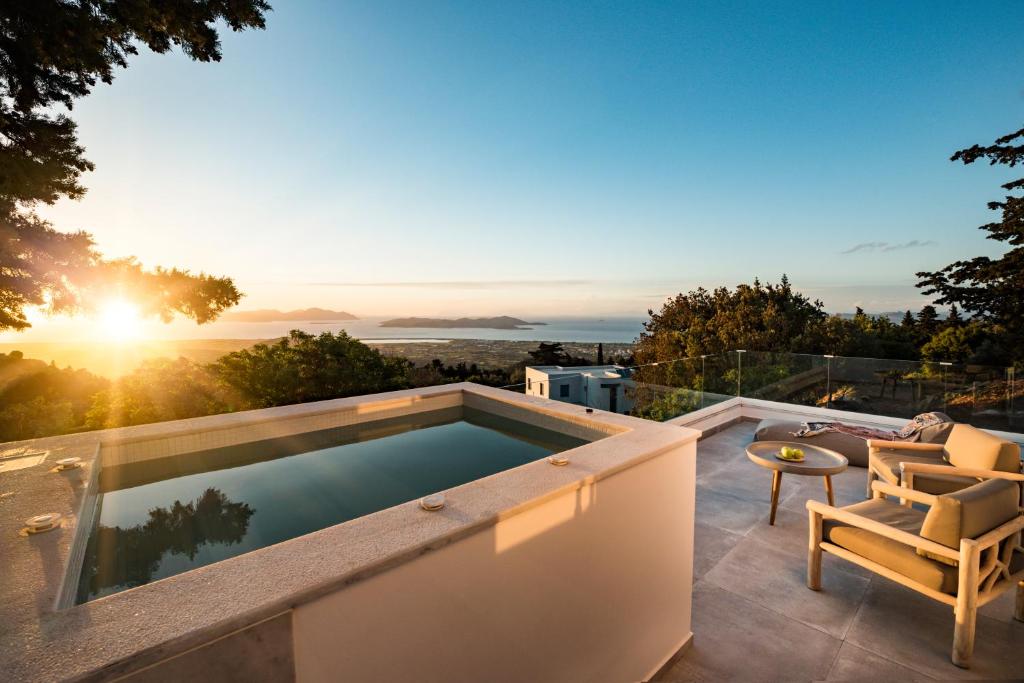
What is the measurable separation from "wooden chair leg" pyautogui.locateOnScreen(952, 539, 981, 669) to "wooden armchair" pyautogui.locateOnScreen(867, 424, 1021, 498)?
4.22ft

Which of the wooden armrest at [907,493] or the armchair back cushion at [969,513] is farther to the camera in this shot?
the wooden armrest at [907,493]

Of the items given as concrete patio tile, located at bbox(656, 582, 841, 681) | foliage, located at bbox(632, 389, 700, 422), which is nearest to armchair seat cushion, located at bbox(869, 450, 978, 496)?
concrete patio tile, located at bbox(656, 582, 841, 681)

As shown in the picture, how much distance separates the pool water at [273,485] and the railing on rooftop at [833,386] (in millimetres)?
2235

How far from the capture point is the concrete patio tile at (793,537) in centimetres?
331

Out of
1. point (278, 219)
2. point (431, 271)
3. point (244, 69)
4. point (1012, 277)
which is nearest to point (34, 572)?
point (244, 69)

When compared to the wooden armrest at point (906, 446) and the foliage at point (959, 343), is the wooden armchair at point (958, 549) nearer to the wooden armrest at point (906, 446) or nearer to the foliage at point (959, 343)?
the wooden armrest at point (906, 446)

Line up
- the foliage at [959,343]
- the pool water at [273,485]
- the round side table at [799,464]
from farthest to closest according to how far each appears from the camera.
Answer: the foliage at [959,343] < the round side table at [799,464] < the pool water at [273,485]

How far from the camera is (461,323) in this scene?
80.0 ft

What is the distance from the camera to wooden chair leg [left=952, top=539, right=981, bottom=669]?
7.57ft

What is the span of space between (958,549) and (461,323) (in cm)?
2270

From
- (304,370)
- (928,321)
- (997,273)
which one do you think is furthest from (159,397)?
(928,321)

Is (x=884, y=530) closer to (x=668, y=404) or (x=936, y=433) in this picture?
(x=936, y=433)

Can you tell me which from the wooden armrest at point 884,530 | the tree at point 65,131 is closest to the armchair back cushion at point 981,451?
the wooden armrest at point 884,530

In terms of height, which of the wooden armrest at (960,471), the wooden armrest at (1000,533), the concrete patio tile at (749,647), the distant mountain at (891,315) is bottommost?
the concrete patio tile at (749,647)
